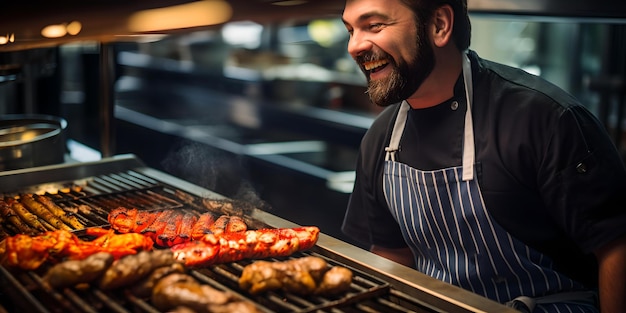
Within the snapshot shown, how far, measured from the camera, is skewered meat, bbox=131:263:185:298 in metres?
1.85

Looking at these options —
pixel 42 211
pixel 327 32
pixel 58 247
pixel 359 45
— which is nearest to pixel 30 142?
pixel 42 211

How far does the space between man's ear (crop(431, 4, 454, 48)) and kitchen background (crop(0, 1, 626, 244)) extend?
329 millimetres

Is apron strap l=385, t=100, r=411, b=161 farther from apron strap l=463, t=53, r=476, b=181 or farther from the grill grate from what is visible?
the grill grate

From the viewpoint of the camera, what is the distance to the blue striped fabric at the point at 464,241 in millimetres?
2498

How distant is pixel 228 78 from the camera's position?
9.68m

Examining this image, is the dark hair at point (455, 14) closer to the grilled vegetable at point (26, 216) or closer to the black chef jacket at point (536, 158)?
the black chef jacket at point (536, 158)

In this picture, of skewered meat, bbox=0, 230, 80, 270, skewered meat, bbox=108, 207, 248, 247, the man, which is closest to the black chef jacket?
the man

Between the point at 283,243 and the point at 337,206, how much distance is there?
3781 mm

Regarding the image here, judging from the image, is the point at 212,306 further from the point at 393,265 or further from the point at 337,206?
the point at 337,206

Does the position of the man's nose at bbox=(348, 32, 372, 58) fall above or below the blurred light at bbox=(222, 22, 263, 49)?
above

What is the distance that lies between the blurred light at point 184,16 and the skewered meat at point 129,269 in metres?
0.63

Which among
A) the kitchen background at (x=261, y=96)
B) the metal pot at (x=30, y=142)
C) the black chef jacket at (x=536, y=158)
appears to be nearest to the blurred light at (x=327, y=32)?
the kitchen background at (x=261, y=96)

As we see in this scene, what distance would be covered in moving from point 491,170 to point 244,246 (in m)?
0.96

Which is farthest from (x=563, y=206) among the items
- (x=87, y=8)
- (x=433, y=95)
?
(x=87, y=8)
